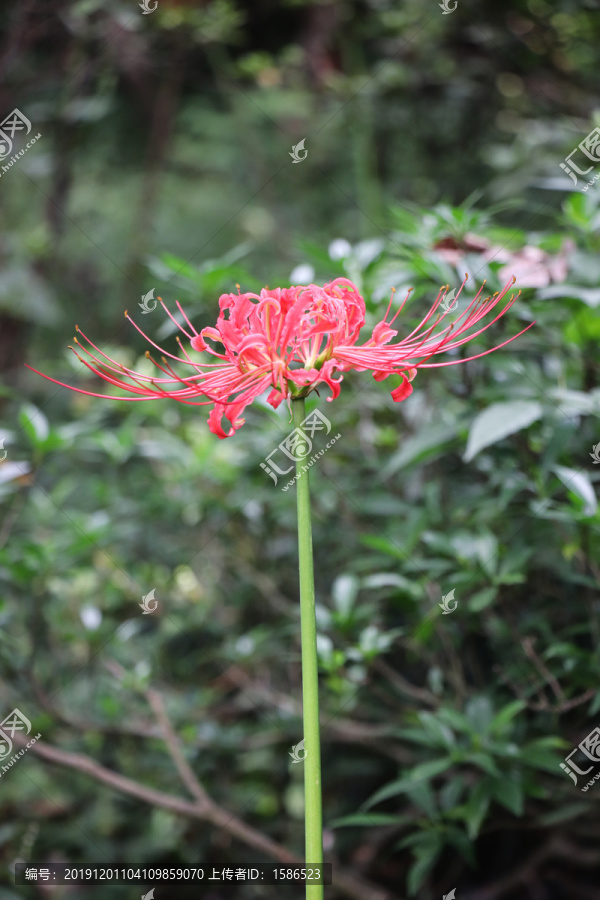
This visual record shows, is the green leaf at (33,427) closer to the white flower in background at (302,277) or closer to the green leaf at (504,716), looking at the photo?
the white flower in background at (302,277)

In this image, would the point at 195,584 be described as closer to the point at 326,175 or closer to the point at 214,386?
the point at 214,386

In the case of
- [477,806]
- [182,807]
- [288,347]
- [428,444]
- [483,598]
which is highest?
[288,347]

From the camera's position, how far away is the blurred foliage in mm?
1219

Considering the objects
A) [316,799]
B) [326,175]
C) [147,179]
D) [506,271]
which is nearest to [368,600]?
[506,271]

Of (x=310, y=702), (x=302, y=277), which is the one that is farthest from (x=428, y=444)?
(x=310, y=702)

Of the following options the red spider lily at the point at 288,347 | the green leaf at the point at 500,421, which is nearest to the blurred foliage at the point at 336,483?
the green leaf at the point at 500,421

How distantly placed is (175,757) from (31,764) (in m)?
0.79

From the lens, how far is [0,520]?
2.35m

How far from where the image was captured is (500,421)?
1.05 meters

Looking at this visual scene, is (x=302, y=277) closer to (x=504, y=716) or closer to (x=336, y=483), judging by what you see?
(x=336, y=483)
